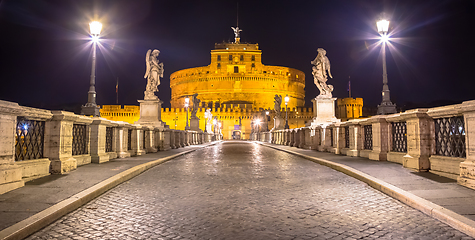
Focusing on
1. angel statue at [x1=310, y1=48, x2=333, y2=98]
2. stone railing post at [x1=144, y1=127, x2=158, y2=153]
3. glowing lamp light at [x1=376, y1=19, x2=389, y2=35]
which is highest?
glowing lamp light at [x1=376, y1=19, x2=389, y2=35]

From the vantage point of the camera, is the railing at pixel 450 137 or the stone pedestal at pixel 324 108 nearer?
the railing at pixel 450 137

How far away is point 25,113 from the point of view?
5.70 meters

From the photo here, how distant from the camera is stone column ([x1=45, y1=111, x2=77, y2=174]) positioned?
6.68 metres

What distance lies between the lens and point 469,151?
17.1ft

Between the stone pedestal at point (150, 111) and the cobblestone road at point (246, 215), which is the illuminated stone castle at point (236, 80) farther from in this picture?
the cobblestone road at point (246, 215)

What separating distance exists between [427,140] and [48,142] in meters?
7.78

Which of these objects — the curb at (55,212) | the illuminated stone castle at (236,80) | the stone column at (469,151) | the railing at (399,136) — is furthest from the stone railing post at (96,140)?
the illuminated stone castle at (236,80)

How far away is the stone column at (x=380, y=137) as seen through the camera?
9.12 meters

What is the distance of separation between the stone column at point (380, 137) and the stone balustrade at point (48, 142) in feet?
25.4

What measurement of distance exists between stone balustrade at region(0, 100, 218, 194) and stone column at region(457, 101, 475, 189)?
699cm

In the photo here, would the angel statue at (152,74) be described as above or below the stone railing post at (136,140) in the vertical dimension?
above

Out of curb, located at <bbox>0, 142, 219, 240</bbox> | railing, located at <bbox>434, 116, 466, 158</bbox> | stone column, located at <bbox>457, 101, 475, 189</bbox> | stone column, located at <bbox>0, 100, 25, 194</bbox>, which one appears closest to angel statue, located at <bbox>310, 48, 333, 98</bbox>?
railing, located at <bbox>434, 116, 466, 158</bbox>

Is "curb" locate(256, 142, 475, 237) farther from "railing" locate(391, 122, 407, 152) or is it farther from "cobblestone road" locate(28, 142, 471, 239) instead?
"railing" locate(391, 122, 407, 152)

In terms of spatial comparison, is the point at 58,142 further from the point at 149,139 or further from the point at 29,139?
the point at 149,139
